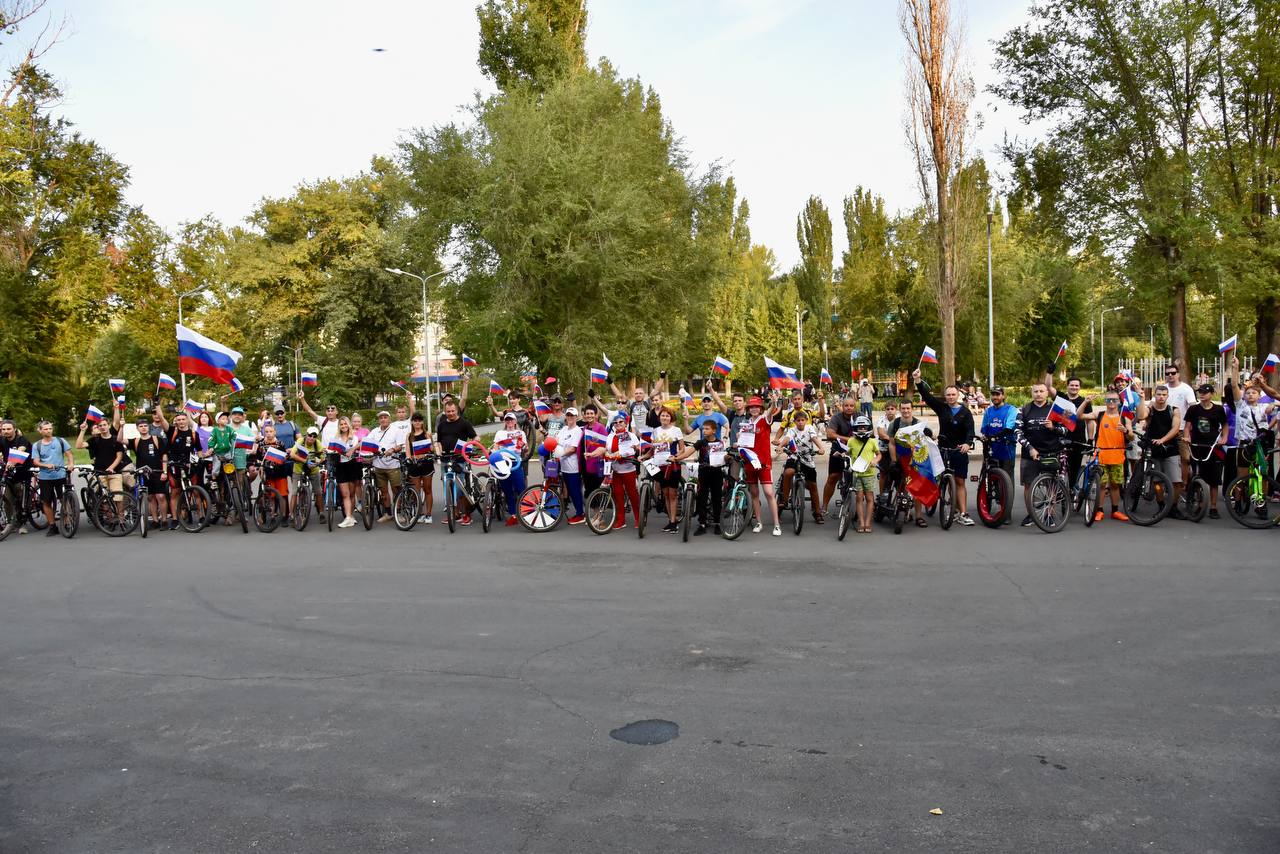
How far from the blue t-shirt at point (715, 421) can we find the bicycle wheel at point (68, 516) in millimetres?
9192

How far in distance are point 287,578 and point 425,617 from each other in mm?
2689

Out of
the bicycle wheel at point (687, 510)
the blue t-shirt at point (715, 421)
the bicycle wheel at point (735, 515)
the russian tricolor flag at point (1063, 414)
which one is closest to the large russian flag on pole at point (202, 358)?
the blue t-shirt at point (715, 421)

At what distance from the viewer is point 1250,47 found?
70.2 ft

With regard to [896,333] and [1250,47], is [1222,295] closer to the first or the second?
[1250,47]

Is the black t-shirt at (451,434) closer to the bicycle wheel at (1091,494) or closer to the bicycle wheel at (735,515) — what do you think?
the bicycle wheel at (735,515)

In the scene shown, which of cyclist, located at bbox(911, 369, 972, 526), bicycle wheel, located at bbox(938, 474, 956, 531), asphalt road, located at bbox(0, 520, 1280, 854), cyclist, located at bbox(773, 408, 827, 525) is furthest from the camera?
cyclist, located at bbox(773, 408, 827, 525)

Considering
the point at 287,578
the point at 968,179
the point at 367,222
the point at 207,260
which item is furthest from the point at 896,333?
the point at 287,578

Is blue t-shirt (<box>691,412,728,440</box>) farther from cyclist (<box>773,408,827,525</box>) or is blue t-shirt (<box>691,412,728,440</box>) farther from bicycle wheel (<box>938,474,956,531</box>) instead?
bicycle wheel (<box>938,474,956,531</box>)

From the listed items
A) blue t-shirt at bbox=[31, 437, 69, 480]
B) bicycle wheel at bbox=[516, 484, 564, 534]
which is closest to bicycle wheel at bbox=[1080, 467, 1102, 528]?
bicycle wheel at bbox=[516, 484, 564, 534]

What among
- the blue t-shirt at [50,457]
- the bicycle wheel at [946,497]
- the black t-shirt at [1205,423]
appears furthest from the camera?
the blue t-shirt at [50,457]

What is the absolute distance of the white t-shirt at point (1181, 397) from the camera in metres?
13.4

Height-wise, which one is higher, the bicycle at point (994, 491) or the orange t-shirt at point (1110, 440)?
the orange t-shirt at point (1110, 440)

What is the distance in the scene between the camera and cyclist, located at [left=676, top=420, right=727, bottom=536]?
38.9ft

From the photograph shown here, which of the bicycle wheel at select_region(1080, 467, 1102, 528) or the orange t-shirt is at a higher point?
the orange t-shirt
